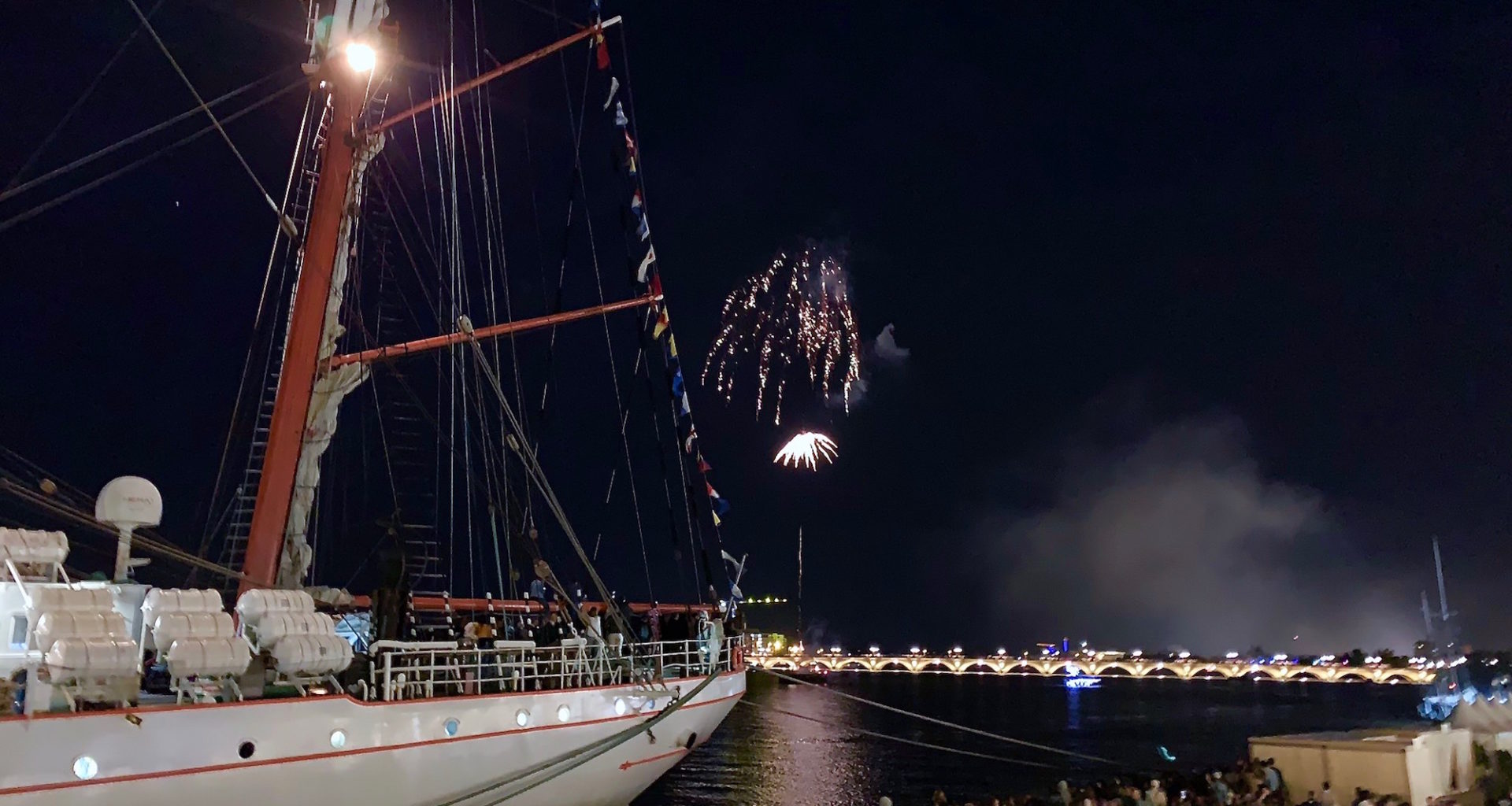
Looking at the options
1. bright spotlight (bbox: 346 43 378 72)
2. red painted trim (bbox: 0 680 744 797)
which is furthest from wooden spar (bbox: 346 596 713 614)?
bright spotlight (bbox: 346 43 378 72)

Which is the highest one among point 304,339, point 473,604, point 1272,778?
point 304,339

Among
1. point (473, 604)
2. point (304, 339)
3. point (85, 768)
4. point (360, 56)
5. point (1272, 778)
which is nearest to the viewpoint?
point (85, 768)

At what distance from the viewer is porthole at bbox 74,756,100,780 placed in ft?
42.5

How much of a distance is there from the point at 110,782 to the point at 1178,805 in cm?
1988

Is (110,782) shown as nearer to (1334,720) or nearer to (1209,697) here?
(1334,720)

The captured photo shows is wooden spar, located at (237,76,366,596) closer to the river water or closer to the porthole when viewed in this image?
the porthole

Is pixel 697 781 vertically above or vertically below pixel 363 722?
below

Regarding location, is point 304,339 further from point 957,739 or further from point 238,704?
point 957,739

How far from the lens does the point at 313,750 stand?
15422mm

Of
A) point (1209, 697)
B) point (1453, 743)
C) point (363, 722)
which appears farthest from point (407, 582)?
point (1209, 697)

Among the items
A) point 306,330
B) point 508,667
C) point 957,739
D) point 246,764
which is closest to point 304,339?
point 306,330

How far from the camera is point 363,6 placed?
25.1 m

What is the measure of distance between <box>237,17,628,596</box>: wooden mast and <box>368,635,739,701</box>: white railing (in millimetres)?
5163

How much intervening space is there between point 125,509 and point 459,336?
36.8 ft
